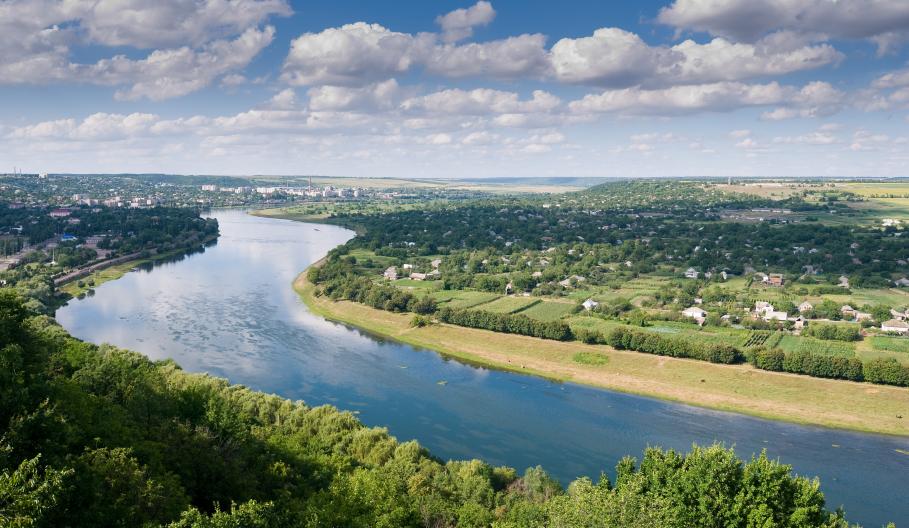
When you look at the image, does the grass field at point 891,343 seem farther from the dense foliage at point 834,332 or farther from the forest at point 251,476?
the forest at point 251,476

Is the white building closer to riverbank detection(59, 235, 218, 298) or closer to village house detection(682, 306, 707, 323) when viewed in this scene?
village house detection(682, 306, 707, 323)

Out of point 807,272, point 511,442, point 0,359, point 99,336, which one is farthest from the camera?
point 807,272

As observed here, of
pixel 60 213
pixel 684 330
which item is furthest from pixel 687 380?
pixel 60 213

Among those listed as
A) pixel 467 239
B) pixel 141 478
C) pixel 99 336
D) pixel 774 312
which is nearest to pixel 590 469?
pixel 141 478

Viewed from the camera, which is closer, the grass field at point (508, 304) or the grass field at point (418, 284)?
the grass field at point (508, 304)

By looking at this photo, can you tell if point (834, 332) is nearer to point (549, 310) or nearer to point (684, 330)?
point (684, 330)

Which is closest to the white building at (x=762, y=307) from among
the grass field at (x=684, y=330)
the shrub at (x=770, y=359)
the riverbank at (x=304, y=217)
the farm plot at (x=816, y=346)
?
the grass field at (x=684, y=330)

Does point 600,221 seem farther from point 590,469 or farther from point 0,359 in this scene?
point 0,359
